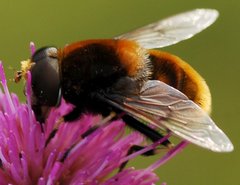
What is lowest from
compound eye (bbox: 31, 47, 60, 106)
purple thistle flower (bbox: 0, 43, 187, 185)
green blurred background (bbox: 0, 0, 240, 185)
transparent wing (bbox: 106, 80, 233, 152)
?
green blurred background (bbox: 0, 0, 240, 185)

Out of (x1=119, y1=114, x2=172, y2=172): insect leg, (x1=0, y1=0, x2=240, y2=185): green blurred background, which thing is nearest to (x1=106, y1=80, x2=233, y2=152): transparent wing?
(x1=119, y1=114, x2=172, y2=172): insect leg

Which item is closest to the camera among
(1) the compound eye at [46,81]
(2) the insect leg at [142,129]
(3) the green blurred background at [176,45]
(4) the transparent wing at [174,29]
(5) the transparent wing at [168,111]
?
(5) the transparent wing at [168,111]

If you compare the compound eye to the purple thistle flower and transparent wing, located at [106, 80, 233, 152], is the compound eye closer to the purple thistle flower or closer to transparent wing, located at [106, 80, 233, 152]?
the purple thistle flower

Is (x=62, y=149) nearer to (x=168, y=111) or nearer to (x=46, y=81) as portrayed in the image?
(x=46, y=81)

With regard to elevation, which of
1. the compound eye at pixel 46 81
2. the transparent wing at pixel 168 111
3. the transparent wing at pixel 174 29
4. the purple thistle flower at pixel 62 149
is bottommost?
the purple thistle flower at pixel 62 149

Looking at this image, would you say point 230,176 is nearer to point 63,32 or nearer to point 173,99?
point 63,32

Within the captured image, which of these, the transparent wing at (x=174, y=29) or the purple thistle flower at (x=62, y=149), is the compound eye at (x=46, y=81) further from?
the transparent wing at (x=174, y=29)

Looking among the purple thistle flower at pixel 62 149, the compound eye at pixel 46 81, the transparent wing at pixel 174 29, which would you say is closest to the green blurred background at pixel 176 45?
the transparent wing at pixel 174 29
